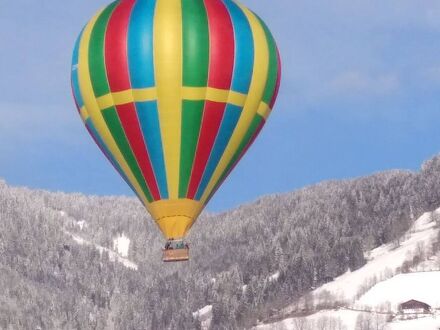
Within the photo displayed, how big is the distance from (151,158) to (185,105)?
11.8 feet

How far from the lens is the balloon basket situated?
62625 millimetres

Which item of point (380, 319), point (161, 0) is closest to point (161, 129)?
point (161, 0)

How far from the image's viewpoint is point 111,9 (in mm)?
69375

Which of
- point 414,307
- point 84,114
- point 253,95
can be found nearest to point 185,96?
point 253,95

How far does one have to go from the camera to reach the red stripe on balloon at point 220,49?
67.4 meters

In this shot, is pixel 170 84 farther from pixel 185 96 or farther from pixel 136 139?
pixel 136 139

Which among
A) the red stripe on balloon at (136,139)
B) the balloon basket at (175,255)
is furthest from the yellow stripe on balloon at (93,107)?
the balloon basket at (175,255)

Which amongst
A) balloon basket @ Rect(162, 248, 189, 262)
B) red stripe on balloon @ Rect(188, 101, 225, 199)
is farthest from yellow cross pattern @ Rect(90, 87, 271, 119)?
balloon basket @ Rect(162, 248, 189, 262)

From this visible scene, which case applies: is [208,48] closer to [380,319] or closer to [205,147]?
[205,147]

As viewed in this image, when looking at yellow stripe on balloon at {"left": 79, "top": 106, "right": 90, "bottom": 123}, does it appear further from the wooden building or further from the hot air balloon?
the wooden building

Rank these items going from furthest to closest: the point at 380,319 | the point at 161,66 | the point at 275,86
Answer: the point at 380,319 → the point at 275,86 → the point at 161,66

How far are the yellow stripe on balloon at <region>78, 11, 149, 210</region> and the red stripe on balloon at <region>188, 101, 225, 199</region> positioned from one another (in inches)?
142

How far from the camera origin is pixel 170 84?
6662 centimetres

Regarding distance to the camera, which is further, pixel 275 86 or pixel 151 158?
pixel 275 86
